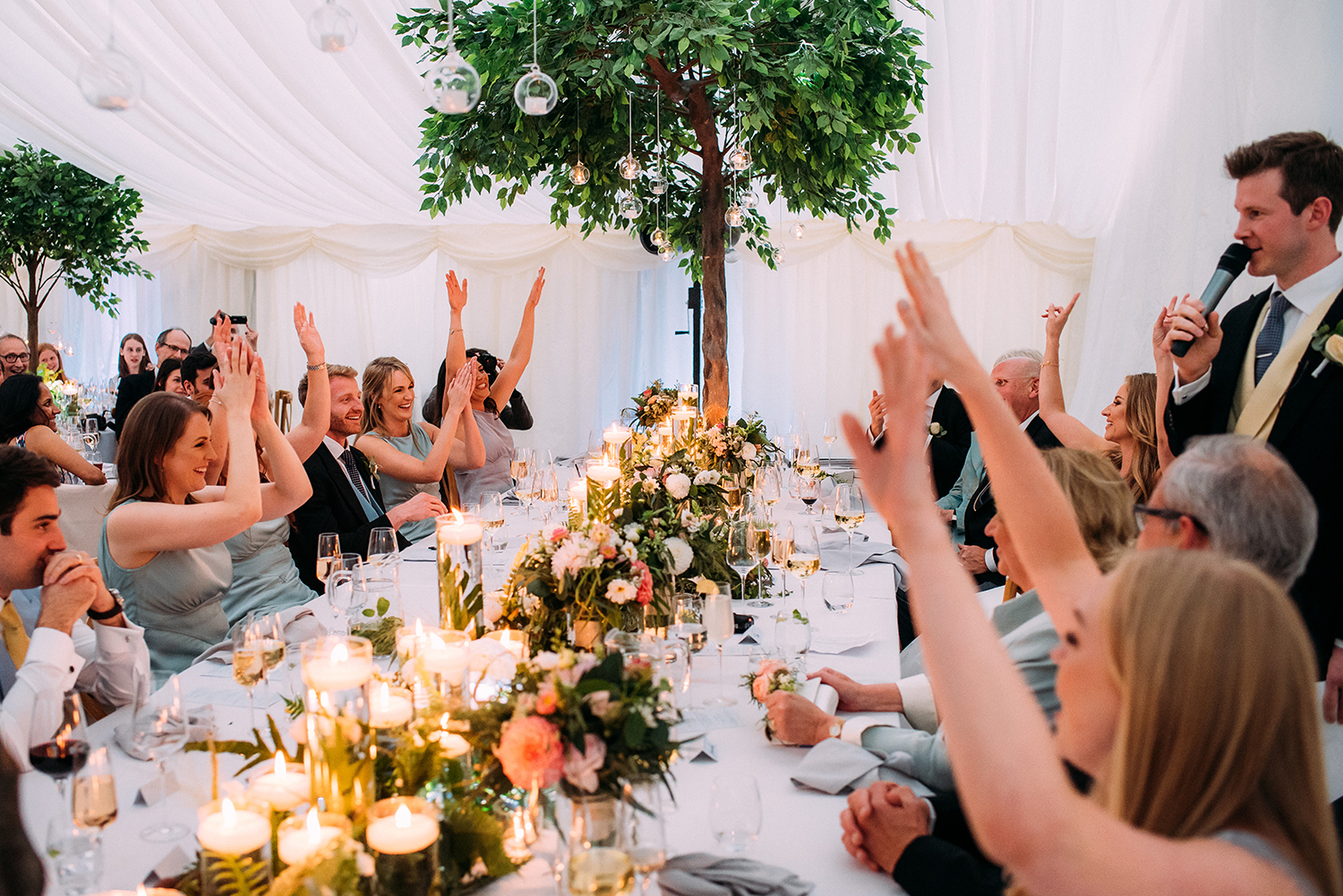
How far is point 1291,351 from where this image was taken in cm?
227

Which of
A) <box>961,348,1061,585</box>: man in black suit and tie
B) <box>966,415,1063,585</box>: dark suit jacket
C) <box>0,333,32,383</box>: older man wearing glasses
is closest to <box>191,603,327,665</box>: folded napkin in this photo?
<box>961,348,1061,585</box>: man in black suit and tie

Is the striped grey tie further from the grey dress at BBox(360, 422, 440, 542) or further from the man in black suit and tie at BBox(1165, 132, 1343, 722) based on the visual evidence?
the grey dress at BBox(360, 422, 440, 542)

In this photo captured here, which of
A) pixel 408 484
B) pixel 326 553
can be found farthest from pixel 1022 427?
pixel 408 484

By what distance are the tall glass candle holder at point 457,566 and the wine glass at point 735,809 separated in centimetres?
83

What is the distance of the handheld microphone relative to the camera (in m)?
2.33

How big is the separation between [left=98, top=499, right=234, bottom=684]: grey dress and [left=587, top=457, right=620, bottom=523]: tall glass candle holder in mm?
1073

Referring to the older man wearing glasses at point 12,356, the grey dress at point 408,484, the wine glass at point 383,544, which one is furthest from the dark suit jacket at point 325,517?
the older man wearing glasses at point 12,356

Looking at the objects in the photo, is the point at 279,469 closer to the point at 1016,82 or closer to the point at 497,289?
the point at 1016,82

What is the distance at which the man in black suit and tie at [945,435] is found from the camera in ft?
16.1

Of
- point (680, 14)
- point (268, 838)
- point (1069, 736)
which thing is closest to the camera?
point (1069, 736)

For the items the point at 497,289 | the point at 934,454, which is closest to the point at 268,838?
the point at 934,454

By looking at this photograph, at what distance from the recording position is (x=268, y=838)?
114 cm

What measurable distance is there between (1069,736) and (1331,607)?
5.14 feet

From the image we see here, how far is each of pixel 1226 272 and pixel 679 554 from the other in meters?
1.55
